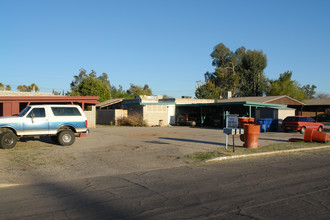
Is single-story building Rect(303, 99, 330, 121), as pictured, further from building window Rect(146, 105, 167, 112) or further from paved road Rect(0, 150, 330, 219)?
paved road Rect(0, 150, 330, 219)

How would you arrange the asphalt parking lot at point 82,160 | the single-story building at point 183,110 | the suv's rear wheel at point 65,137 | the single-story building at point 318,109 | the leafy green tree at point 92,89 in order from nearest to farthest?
the asphalt parking lot at point 82,160
the suv's rear wheel at point 65,137
the single-story building at point 183,110
the single-story building at point 318,109
the leafy green tree at point 92,89

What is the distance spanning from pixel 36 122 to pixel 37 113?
49 centimetres

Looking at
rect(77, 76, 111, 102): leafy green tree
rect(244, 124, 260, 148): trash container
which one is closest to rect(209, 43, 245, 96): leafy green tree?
rect(77, 76, 111, 102): leafy green tree

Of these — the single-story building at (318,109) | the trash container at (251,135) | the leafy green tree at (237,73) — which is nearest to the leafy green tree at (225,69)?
the leafy green tree at (237,73)

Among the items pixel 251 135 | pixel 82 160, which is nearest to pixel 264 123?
pixel 251 135

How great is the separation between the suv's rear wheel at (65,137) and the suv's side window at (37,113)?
1.27 metres

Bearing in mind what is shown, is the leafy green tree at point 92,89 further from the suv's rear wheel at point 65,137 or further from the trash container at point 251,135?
the trash container at point 251,135

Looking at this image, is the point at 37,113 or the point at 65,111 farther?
the point at 65,111

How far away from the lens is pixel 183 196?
6.75 metres

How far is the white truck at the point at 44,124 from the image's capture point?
14.1 m

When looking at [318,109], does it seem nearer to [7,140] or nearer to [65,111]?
[65,111]

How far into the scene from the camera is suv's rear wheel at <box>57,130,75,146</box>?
15.3m

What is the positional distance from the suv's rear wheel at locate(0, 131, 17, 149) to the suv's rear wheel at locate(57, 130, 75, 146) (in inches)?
80.6

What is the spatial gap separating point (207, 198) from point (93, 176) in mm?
→ 4083
